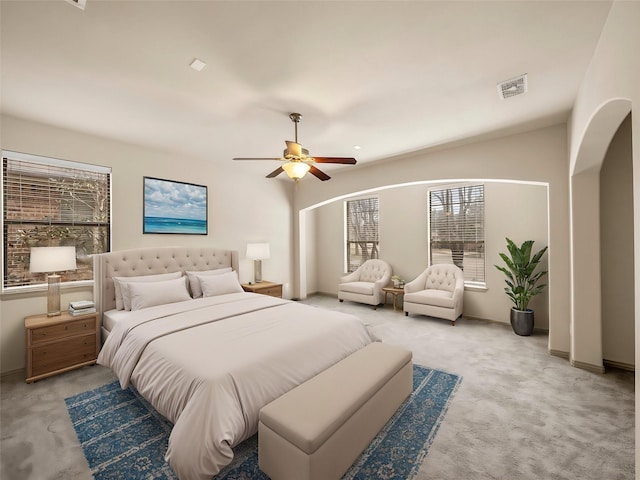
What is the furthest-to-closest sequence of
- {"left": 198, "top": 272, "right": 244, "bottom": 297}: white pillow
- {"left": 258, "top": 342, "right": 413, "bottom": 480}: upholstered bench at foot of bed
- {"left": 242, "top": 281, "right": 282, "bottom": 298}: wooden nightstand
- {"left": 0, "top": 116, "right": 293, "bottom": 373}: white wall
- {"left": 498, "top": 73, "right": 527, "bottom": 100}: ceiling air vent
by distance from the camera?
{"left": 242, "top": 281, "right": 282, "bottom": 298}: wooden nightstand → {"left": 198, "top": 272, "right": 244, "bottom": 297}: white pillow → {"left": 0, "top": 116, "right": 293, "bottom": 373}: white wall → {"left": 498, "top": 73, "right": 527, "bottom": 100}: ceiling air vent → {"left": 258, "top": 342, "right": 413, "bottom": 480}: upholstered bench at foot of bed

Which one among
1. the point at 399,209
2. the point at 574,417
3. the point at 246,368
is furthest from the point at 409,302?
the point at 246,368

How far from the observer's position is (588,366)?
308 centimetres

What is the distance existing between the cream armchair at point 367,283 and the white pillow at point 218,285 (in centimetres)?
256

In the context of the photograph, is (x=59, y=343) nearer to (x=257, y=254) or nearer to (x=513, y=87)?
(x=257, y=254)

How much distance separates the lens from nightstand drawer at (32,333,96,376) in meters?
2.89

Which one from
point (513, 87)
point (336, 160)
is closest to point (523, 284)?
point (513, 87)

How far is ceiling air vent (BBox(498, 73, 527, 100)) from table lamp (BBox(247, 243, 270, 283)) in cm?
415

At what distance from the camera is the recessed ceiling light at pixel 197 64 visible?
214 centimetres

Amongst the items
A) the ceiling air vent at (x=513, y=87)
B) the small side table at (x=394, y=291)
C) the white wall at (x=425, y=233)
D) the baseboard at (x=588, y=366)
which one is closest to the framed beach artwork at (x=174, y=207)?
the white wall at (x=425, y=233)

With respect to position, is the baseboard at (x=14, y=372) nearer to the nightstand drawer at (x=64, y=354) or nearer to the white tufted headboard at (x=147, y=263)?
the nightstand drawer at (x=64, y=354)

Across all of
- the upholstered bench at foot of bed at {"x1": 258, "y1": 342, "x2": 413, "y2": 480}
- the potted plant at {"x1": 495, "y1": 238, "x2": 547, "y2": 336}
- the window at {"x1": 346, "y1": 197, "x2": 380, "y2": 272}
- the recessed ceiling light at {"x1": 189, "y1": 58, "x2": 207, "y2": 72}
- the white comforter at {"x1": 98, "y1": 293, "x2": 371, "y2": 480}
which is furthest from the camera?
the window at {"x1": 346, "y1": 197, "x2": 380, "y2": 272}

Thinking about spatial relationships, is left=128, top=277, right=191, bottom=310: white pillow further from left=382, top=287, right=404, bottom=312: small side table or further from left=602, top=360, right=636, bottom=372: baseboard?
left=602, top=360, right=636, bottom=372: baseboard

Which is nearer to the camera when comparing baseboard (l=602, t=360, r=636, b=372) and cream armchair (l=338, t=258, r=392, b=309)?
baseboard (l=602, t=360, r=636, b=372)

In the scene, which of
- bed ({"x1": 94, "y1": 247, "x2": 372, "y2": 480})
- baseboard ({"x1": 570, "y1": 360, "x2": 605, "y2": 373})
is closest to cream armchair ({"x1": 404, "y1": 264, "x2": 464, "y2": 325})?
baseboard ({"x1": 570, "y1": 360, "x2": 605, "y2": 373})
